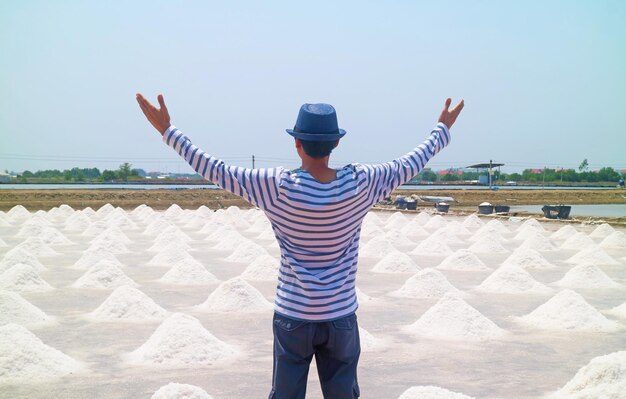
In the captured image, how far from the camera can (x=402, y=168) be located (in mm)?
2623

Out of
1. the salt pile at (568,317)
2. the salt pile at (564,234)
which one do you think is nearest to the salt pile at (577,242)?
the salt pile at (564,234)

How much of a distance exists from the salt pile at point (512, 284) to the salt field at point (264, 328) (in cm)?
3

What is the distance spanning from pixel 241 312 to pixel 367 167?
6.18m

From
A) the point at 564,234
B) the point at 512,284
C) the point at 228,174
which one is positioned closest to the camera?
the point at 228,174

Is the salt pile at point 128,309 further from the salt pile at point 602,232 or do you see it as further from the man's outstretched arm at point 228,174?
the salt pile at point 602,232

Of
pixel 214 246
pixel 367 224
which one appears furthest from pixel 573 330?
pixel 367 224

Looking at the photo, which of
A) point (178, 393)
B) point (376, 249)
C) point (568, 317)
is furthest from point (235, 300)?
→ point (376, 249)

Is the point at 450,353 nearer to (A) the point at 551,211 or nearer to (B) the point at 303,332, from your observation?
(B) the point at 303,332

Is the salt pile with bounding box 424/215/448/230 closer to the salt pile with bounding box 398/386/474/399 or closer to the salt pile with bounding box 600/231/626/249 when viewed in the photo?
the salt pile with bounding box 600/231/626/249

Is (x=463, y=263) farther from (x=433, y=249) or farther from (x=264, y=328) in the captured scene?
(x=264, y=328)

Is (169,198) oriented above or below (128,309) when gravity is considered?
below

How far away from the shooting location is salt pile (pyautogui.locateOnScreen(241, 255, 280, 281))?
11.3 metres

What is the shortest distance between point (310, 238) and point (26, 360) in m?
4.17

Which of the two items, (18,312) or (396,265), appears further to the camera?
(396,265)
